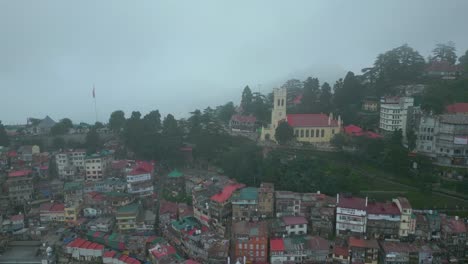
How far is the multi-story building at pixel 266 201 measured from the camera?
76.5 ft

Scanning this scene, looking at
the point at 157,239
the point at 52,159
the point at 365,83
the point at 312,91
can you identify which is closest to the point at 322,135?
the point at 312,91

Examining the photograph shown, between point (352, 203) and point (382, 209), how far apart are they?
1776 mm

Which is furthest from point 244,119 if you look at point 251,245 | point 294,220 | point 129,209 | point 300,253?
point 300,253

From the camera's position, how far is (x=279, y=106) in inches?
1320

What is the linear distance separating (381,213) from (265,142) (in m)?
13.3

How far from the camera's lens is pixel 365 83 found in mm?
40375

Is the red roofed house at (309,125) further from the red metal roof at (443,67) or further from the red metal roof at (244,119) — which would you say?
the red metal roof at (443,67)

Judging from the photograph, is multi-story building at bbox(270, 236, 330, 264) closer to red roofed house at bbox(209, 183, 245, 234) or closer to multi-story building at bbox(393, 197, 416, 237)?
red roofed house at bbox(209, 183, 245, 234)

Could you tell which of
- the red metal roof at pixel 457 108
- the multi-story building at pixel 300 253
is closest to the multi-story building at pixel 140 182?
the multi-story building at pixel 300 253

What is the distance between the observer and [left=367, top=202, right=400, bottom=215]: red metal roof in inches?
863

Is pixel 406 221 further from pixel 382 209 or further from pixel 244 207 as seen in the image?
pixel 244 207

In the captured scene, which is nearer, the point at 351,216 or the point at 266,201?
the point at 351,216

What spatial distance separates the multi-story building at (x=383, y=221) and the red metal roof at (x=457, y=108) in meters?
13.7

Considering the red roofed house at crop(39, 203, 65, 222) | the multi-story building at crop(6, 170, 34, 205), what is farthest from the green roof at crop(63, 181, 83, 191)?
the multi-story building at crop(6, 170, 34, 205)
